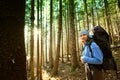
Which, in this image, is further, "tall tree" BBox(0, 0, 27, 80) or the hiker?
the hiker

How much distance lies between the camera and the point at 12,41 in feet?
7.45

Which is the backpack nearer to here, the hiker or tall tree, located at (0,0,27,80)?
the hiker

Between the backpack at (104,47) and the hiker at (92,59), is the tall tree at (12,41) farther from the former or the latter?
the backpack at (104,47)

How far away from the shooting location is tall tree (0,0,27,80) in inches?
87.2

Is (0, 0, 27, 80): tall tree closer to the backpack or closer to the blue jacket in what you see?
the blue jacket

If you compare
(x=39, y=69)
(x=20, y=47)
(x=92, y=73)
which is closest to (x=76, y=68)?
(x=39, y=69)

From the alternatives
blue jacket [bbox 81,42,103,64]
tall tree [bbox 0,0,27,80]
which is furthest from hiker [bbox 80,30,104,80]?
tall tree [bbox 0,0,27,80]

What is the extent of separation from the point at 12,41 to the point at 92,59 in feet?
6.51

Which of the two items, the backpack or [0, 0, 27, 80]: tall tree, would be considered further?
the backpack

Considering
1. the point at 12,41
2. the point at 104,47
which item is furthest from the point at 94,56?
the point at 12,41

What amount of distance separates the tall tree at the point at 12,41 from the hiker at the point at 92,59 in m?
1.77

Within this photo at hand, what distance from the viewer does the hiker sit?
12.1 ft

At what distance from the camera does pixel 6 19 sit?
2.29 meters

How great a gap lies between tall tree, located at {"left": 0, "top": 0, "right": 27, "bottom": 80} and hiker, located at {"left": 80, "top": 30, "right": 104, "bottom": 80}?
1774 mm
